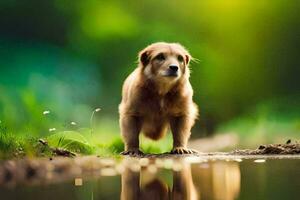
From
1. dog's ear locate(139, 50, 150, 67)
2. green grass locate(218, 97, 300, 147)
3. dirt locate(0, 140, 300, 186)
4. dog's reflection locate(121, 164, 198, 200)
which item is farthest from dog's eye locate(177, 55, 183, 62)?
green grass locate(218, 97, 300, 147)

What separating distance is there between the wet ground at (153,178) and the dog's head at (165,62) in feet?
1.56

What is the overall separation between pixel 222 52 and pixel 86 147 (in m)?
1.65

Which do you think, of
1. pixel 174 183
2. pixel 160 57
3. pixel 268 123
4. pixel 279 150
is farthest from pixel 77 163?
pixel 268 123

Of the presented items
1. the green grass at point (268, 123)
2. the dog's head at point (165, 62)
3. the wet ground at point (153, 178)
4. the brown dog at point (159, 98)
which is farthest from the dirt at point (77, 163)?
the green grass at point (268, 123)

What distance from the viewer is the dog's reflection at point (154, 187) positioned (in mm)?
2393

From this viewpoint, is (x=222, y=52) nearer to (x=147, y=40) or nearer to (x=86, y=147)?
(x=147, y=40)

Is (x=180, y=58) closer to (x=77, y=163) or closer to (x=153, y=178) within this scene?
(x=77, y=163)

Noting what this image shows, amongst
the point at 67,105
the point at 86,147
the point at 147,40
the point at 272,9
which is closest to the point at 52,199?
the point at 86,147

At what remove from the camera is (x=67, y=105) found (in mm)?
4652

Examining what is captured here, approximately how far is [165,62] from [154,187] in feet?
→ 4.39

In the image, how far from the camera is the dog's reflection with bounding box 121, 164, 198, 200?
7.85ft

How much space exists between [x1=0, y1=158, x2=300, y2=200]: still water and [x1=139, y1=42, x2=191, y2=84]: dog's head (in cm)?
57

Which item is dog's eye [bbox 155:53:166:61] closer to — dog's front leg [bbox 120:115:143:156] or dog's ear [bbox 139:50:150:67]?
dog's ear [bbox 139:50:150:67]

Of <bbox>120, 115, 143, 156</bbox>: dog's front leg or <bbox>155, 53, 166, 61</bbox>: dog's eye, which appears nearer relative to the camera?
<bbox>155, 53, 166, 61</bbox>: dog's eye
